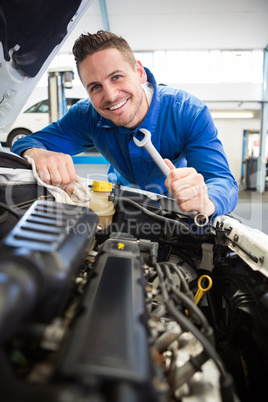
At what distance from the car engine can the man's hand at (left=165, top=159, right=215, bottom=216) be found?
0.09 m

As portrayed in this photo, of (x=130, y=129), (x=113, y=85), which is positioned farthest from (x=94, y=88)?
(x=130, y=129)

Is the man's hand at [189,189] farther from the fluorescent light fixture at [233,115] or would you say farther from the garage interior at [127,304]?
the fluorescent light fixture at [233,115]

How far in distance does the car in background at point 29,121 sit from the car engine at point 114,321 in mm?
5355

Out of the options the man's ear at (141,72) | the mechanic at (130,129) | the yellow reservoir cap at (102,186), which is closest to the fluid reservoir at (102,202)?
the yellow reservoir cap at (102,186)

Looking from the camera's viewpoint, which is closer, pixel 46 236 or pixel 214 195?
pixel 46 236

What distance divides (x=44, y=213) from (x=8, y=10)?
0.88m

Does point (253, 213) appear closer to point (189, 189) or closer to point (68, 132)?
point (68, 132)

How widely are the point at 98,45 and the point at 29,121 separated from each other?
4.92m

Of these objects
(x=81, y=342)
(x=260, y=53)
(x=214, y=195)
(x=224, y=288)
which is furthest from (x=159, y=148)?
(x=260, y=53)

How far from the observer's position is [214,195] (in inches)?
41.6

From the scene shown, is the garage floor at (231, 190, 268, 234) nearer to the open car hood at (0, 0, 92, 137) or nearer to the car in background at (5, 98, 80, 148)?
the open car hood at (0, 0, 92, 137)

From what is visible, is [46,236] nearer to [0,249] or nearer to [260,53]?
[0,249]

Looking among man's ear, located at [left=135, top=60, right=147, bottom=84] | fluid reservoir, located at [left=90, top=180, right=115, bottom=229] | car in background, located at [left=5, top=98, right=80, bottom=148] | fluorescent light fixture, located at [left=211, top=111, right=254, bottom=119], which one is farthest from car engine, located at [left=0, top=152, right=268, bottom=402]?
fluorescent light fixture, located at [left=211, top=111, right=254, bottom=119]

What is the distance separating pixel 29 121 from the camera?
5.64 m
